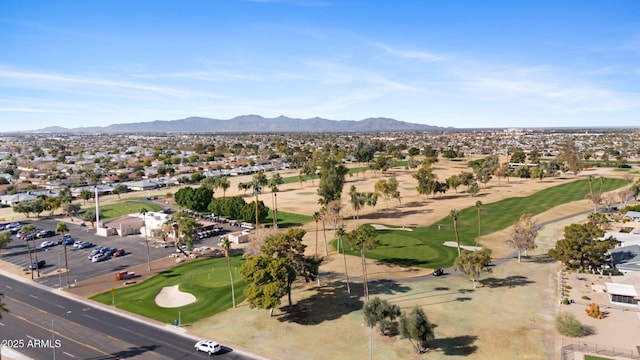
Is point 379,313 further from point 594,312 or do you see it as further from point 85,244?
point 85,244

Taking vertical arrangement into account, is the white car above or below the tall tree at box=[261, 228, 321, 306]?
below

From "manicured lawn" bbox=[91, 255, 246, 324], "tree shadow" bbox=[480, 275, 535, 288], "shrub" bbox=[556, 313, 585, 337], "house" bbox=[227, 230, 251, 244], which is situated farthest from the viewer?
"house" bbox=[227, 230, 251, 244]

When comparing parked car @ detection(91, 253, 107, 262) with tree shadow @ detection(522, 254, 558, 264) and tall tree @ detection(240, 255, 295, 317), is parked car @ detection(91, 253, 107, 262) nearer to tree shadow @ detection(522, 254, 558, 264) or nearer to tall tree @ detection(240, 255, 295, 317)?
tall tree @ detection(240, 255, 295, 317)

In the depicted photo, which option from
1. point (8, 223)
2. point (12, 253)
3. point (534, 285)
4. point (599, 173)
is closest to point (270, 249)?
point (534, 285)

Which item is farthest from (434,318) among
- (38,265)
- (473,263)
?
(38,265)

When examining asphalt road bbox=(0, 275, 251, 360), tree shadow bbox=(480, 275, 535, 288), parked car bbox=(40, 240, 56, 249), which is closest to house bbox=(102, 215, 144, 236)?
parked car bbox=(40, 240, 56, 249)

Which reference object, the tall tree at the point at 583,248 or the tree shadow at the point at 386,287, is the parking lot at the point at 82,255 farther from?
the tall tree at the point at 583,248
